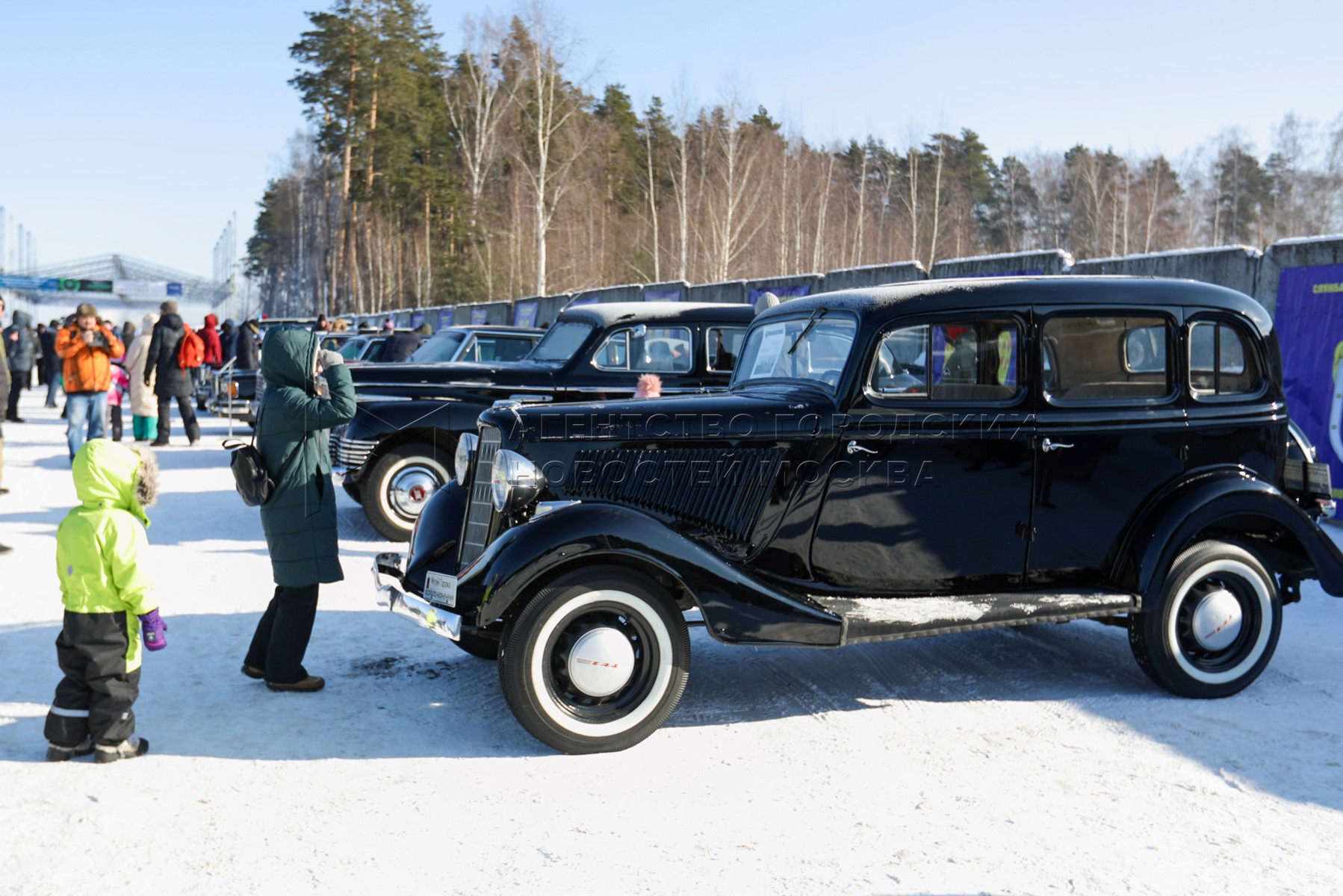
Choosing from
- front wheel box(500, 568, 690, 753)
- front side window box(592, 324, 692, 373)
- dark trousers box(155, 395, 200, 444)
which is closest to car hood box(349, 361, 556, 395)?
front side window box(592, 324, 692, 373)

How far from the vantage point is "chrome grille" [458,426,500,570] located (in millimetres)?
4719

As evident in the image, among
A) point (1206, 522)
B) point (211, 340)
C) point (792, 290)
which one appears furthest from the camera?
point (211, 340)

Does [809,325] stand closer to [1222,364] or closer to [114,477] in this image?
[1222,364]

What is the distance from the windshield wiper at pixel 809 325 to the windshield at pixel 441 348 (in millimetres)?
6397

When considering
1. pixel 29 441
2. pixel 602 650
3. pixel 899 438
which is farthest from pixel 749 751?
pixel 29 441

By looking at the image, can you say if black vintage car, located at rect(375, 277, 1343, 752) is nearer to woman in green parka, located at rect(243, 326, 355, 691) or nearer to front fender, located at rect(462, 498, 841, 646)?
front fender, located at rect(462, 498, 841, 646)

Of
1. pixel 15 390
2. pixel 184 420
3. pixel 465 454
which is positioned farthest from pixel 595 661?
pixel 15 390

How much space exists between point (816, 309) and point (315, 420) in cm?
243

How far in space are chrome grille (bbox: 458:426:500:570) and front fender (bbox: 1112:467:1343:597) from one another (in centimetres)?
292

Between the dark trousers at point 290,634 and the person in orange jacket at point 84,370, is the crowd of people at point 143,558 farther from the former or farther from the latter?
the person in orange jacket at point 84,370

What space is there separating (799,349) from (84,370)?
10.3 m

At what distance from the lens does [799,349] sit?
17.0 feet

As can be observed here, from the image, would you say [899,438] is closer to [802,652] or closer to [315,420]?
[802,652]

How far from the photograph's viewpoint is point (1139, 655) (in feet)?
16.4
